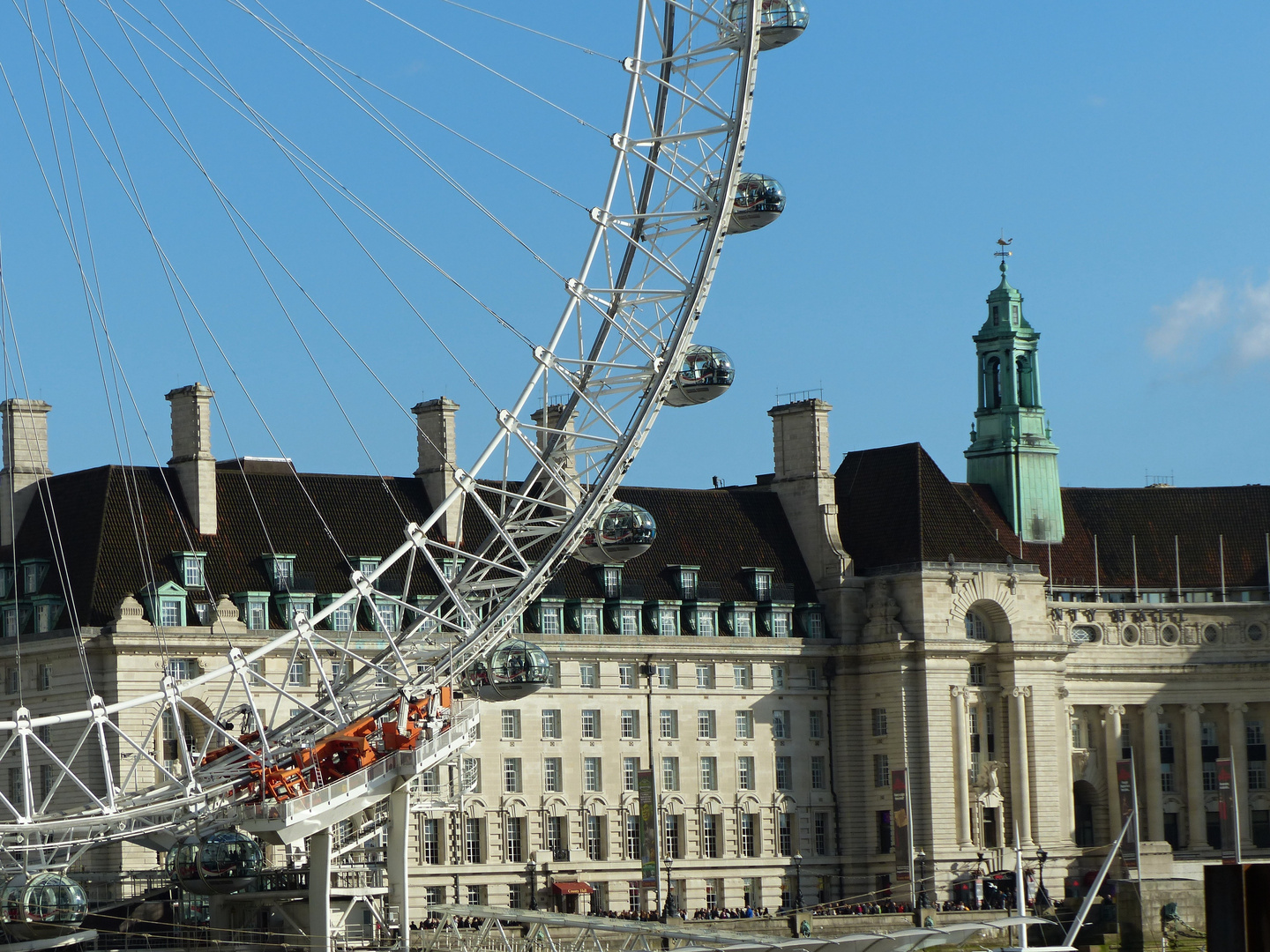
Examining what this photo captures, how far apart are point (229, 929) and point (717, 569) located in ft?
170

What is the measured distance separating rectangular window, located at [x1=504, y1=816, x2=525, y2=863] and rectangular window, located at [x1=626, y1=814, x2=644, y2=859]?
18.5 feet

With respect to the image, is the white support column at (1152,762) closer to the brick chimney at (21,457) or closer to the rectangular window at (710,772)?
the rectangular window at (710,772)

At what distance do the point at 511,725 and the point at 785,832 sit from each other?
15.9m

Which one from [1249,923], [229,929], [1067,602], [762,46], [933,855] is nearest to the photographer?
[1249,923]

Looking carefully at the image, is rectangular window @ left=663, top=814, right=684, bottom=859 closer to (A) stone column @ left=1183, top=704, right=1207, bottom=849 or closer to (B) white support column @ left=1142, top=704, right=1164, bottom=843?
(B) white support column @ left=1142, top=704, right=1164, bottom=843

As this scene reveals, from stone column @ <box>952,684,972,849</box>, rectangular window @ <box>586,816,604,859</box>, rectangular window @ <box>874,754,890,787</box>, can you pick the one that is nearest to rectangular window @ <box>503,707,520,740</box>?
rectangular window @ <box>586,816,604,859</box>

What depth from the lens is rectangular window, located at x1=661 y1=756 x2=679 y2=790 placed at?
127 meters

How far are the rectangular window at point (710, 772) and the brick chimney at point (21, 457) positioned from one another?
3335 centimetres

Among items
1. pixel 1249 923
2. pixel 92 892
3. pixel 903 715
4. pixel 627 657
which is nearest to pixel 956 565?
pixel 903 715

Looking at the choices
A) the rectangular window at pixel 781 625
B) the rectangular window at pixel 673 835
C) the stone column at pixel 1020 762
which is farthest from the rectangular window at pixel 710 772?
the stone column at pixel 1020 762

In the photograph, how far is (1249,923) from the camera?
31.0 meters

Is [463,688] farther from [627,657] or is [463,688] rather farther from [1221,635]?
[1221,635]

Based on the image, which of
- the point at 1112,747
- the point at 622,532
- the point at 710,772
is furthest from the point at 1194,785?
the point at 622,532

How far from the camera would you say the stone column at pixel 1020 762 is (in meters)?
132
